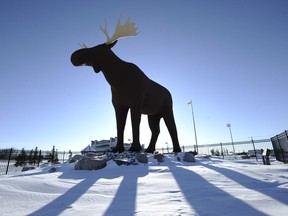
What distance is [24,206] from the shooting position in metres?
2.29

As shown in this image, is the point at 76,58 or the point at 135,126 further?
the point at 135,126

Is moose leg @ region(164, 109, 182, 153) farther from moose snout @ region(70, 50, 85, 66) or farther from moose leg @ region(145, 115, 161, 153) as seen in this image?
moose snout @ region(70, 50, 85, 66)

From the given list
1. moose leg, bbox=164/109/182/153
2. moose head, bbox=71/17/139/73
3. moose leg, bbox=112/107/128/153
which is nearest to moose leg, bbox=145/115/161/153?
moose leg, bbox=164/109/182/153

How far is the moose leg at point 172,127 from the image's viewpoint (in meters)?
10.0

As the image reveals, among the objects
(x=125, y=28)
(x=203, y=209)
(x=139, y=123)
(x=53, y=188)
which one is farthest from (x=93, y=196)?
(x=125, y=28)

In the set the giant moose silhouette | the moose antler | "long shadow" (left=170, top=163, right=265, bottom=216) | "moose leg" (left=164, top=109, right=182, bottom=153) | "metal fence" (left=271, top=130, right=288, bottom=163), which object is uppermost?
the moose antler

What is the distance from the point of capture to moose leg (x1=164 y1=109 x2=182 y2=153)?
1002 cm

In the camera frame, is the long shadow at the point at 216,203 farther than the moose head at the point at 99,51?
No

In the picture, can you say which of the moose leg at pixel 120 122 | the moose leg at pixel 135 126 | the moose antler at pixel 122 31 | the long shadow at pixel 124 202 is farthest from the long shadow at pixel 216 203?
the moose antler at pixel 122 31

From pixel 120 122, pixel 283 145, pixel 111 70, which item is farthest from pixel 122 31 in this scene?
pixel 283 145

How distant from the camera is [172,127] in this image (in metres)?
10.1

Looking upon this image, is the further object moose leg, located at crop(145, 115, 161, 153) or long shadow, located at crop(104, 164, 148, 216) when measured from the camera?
moose leg, located at crop(145, 115, 161, 153)

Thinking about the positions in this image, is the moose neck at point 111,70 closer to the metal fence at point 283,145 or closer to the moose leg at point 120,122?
the moose leg at point 120,122

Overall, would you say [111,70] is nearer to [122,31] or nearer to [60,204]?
[122,31]
